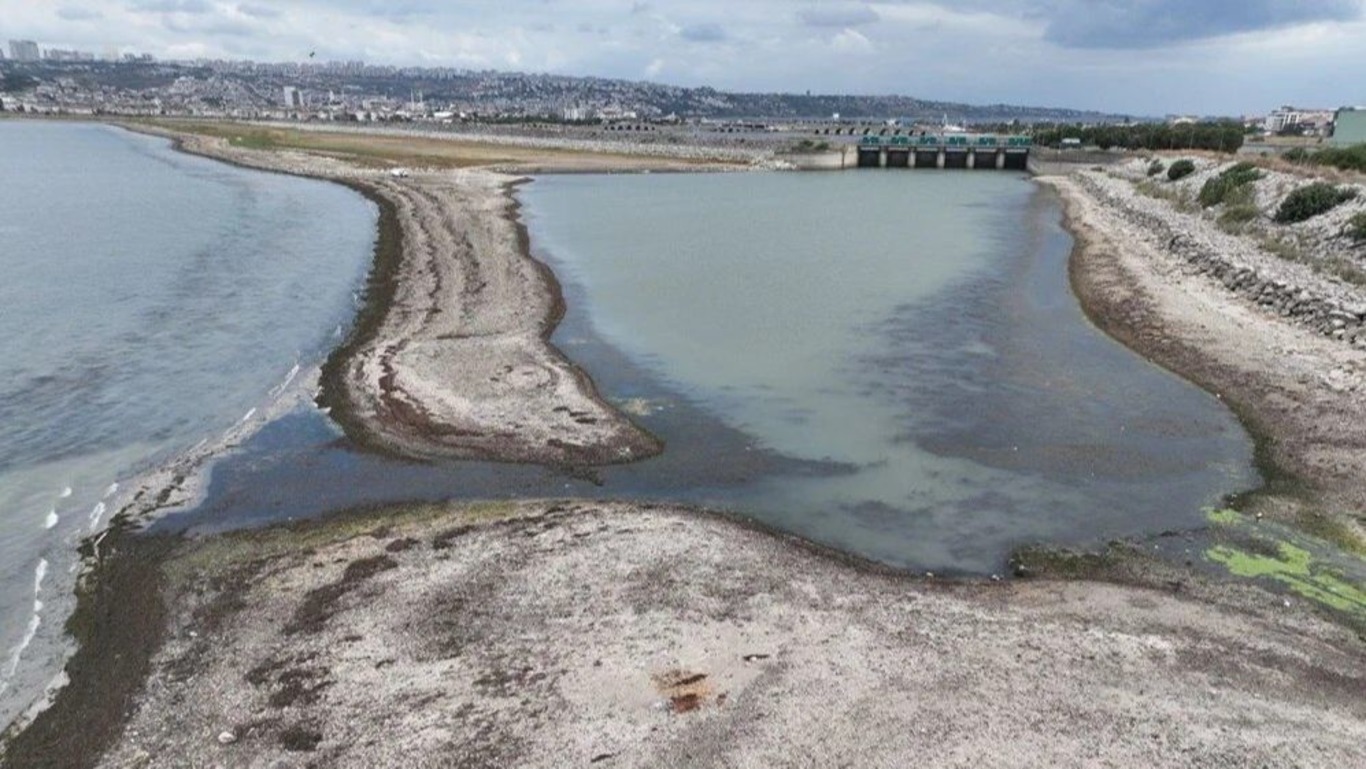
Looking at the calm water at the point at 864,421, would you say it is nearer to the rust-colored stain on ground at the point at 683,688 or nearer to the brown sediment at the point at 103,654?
the brown sediment at the point at 103,654

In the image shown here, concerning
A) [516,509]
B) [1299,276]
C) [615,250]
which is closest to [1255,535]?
[516,509]

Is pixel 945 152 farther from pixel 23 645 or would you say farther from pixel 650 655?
pixel 23 645

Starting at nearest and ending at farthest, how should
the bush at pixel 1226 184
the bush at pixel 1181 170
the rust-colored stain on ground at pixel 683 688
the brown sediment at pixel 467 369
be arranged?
1. the rust-colored stain on ground at pixel 683 688
2. the brown sediment at pixel 467 369
3. the bush at pixel 1226 184
4. the bush at pixel 1181 170

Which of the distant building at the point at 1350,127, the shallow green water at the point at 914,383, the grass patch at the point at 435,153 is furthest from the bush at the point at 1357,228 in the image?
the grass patch at the point at 435,153

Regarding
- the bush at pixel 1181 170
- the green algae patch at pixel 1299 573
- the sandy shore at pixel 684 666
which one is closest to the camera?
the sandy shore at pixel 684 666

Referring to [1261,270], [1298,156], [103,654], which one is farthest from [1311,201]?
[103,654]
